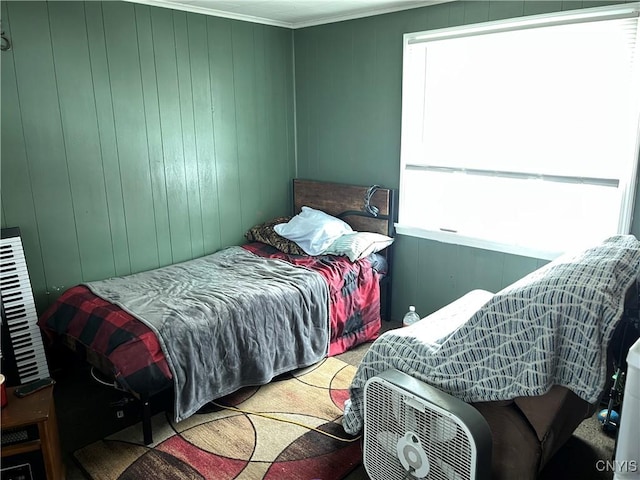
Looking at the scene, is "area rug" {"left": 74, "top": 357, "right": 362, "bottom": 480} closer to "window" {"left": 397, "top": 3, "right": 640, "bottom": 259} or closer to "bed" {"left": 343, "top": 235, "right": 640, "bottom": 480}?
"bed" {"left": 343, "top": 235, "right": 640, "bottom": 480}

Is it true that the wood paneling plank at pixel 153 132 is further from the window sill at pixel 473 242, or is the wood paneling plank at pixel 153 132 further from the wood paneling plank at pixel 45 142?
the window sill at pixel 473 242

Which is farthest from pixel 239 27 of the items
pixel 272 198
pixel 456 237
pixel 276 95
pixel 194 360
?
pixel 194 360

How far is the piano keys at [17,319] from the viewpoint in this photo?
2.62 metres

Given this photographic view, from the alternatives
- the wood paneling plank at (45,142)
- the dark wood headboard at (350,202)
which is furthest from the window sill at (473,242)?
the wood paneling plank at (45,142)

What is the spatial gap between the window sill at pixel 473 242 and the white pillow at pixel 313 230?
45 cm

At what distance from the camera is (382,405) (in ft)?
6.11

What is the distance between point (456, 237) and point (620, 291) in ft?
5.26

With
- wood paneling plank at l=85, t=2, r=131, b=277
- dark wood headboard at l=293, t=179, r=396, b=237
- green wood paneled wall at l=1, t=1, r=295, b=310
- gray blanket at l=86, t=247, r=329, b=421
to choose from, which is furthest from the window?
wood paneling plank at l=85, t=2, r=131, b=277

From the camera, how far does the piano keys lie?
2.62 metres

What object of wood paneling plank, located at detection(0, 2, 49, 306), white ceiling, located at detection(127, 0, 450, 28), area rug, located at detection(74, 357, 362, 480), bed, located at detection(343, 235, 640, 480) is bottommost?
area rug, located at detection(74, 357, 362, 480)

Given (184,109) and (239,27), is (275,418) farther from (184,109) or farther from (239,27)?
(239,27)

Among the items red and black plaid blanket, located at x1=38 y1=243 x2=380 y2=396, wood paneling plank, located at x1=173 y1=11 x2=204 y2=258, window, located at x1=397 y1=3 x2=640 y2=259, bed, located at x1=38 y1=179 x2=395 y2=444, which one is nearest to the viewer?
red and black plaid blanket, located at x1=38 y1=243 x2=380 y2=396

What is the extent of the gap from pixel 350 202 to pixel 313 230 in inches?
16.3

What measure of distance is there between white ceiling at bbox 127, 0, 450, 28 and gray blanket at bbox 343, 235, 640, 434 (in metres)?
2.11
